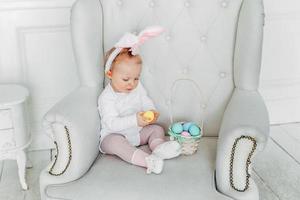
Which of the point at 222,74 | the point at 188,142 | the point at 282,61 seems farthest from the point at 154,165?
the point at 282,61

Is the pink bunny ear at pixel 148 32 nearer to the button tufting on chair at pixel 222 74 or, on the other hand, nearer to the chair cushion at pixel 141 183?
the button tufting on chair at pixel 222 74

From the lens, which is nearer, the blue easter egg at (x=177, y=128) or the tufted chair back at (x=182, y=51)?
the blue easter egg at (x=177, y=128)

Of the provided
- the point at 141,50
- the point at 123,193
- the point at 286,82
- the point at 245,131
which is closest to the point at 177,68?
the point at 141,50

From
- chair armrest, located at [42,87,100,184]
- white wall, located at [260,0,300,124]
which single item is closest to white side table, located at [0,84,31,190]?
chair armrest, located at [42,87,100,184]

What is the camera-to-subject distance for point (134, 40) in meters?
1.80

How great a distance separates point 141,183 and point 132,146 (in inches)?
8.5

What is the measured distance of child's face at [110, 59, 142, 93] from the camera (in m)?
1.82

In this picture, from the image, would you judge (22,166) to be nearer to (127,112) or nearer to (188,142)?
(127,112)

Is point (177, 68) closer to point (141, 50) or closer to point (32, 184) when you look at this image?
point (141, 50)

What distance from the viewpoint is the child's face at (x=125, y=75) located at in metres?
1.82

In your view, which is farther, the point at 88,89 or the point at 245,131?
the point at 88,89

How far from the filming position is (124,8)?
Answer: 6.53 ft

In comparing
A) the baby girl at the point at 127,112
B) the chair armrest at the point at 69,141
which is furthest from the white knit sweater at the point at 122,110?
the chair armrest at the point at 69,141

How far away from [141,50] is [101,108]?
337 millimetres
